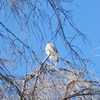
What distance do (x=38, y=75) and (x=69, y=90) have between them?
273mm

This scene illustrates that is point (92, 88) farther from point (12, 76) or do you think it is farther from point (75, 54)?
point (12, 76)

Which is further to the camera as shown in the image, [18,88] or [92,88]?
[92,88]

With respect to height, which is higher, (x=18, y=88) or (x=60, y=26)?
(x=60, y=26)

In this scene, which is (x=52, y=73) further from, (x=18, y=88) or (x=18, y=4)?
(x=18, y=4)

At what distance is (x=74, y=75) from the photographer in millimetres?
2855

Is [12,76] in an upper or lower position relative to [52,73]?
lower

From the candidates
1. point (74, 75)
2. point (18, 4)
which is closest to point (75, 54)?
point (74, 75)

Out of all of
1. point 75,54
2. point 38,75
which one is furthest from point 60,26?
point 38,75

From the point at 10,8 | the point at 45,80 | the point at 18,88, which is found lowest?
the point at 18,88

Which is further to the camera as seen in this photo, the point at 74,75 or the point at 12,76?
the point at 74,75

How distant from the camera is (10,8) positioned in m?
2.66

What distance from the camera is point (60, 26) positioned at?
279 cm

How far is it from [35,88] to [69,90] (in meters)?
0.27

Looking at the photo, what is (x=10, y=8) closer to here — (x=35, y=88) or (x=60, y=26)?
(x=60, y=26)
